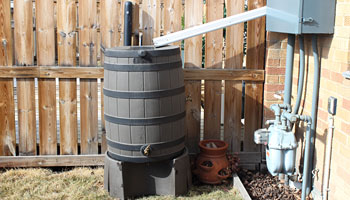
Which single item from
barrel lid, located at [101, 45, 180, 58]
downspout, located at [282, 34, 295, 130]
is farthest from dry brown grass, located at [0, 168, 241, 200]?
barrel lid, located at [101, 45, 180, 58]

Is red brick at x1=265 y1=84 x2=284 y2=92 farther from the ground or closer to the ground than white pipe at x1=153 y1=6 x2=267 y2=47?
closer to the ground

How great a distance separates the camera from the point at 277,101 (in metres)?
4.20

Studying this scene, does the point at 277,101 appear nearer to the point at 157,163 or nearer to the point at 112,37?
the point at 157,163

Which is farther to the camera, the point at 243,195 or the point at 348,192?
the point at 243,195

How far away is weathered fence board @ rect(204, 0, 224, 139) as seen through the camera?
13.4 feet

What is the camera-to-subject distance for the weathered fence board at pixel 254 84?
13.6 ft

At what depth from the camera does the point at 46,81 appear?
13.6 ft

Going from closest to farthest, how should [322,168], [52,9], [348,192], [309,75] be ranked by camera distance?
[348,192] → [322,168] → [309,75] → [52,9]

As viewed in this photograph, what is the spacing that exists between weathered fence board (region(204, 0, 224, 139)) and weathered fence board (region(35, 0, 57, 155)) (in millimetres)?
1435

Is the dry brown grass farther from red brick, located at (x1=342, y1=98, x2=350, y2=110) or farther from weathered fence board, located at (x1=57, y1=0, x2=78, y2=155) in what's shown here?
red brick, located at (x1=342, y1=98, x2=350, y2=110)

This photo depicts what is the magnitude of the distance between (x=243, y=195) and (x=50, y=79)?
2.05m

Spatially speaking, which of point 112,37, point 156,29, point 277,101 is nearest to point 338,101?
point 277,101

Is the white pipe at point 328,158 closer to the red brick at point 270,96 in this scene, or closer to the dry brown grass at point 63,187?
the dry brown grass at point 63,187

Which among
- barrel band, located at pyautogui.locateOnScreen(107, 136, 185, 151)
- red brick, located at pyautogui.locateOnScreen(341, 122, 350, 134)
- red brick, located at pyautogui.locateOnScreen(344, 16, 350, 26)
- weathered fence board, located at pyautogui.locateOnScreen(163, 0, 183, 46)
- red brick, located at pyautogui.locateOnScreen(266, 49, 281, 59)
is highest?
weathered fence board, located at pyautogui.locateOnScreen(163, 0, 183, 46)
